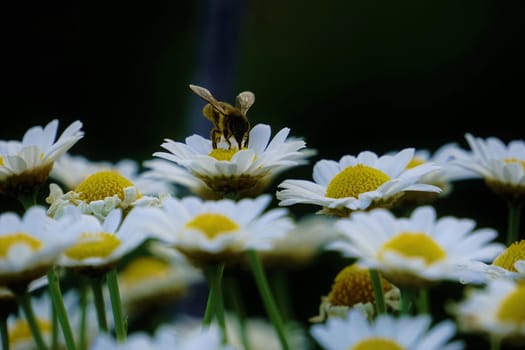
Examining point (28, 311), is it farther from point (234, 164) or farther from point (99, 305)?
point (234, 164)

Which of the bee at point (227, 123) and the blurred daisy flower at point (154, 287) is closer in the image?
the bee at point (227, 123)

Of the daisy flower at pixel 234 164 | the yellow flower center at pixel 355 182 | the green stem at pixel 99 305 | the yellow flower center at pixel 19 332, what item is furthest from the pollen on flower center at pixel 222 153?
the yellow flower center at pixel 19 332

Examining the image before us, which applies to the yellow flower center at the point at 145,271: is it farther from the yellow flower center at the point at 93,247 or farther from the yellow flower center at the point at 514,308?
the yellow flower center at the point at 514,308

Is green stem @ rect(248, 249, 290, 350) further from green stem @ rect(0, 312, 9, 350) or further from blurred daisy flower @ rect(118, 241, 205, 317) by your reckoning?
blurred daisy flower @ rect(118, 241, 205, 317)

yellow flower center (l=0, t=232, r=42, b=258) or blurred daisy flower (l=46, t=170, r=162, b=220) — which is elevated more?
blurred daisy flower (l=46, t=170, r=162, b=220)

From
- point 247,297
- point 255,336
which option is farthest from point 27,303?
point 247,297

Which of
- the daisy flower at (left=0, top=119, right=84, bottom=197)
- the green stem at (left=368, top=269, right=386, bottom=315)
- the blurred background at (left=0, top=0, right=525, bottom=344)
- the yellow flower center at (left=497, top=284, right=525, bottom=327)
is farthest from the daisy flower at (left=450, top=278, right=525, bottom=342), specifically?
the blurred background at (left=0, top=0, right=525, bottom=344)
